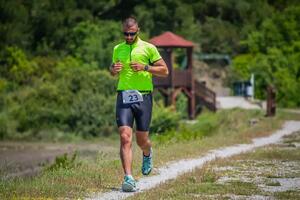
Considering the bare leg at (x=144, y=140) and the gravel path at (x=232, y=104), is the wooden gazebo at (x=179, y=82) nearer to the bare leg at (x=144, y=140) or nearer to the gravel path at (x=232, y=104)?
the gravel path at (x=232, y=104)

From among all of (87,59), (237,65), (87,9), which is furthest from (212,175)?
(87,9)

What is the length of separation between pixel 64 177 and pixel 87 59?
44.9 m

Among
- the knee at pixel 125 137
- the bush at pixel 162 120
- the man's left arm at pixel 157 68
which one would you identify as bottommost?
the bush at pixel 162 120

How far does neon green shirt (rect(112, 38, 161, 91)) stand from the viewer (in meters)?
9.95

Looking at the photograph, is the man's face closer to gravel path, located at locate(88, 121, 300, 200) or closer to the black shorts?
the black shorts

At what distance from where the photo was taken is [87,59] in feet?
182

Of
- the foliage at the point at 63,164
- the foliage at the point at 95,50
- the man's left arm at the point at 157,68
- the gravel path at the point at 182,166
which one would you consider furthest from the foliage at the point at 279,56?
the man's left arm at the point at 157,68

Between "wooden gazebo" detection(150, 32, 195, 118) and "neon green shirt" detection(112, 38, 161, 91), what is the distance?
108 ft

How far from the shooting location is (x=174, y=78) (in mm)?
44219

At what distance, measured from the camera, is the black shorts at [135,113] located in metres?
9.89

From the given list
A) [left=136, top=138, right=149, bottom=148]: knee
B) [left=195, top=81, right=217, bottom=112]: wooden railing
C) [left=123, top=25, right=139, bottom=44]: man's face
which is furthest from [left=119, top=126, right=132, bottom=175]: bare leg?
[left=195, top=81, right=217, bottom=112]: wooden railing

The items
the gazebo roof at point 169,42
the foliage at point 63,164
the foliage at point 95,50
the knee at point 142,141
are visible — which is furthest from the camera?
the gazebo roof at point 169,42

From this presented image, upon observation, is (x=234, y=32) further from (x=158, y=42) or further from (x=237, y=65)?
(x=158, y=42)

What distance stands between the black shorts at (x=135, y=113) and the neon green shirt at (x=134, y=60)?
6.5 inches
